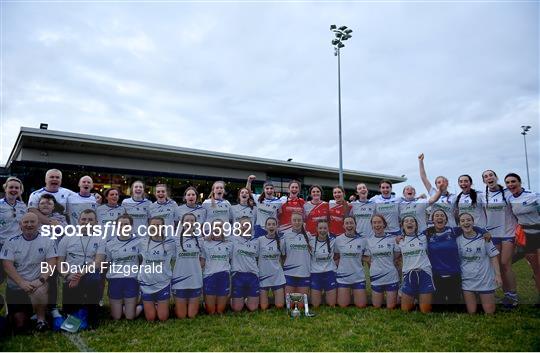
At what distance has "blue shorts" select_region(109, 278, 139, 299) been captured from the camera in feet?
18.9

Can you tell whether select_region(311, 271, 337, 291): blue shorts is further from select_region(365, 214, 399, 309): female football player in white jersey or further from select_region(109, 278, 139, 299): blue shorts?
select_region(109, 278, 139, 299): blue shorts

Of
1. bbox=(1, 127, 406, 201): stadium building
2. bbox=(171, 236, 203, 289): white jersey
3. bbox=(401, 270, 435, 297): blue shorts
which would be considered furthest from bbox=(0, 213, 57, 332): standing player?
bbox=(1, 127, 406, 201): stadium building

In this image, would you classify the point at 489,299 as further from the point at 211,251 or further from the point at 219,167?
the point at 219,167

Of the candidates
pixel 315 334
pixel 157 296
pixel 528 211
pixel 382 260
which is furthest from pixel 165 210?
pixel 528 211

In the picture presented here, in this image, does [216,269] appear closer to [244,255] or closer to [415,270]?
[244,255]

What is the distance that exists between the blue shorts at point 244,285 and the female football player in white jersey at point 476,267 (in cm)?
333

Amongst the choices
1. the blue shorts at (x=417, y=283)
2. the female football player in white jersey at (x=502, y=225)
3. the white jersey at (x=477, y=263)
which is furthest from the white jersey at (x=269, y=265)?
the female football player in white jersey at (x=502, y=225)

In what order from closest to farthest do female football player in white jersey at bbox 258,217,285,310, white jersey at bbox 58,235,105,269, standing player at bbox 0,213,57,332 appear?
standing player at bbox 0,213,57,332, white jersey at bbox 58,235,105,269, female football player in white jersey at bbox 258,217,285,310

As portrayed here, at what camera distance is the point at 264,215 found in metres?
7.47

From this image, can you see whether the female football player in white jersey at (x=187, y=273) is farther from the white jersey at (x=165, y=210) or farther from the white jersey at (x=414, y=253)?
the white jersey at (x=414, y=253)

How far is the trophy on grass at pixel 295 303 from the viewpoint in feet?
19.0

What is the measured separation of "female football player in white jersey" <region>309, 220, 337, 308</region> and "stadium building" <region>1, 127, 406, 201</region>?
598 inches

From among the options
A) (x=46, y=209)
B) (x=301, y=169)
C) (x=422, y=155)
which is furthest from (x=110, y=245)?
(x=301, y=169)

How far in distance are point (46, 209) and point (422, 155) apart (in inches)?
264
